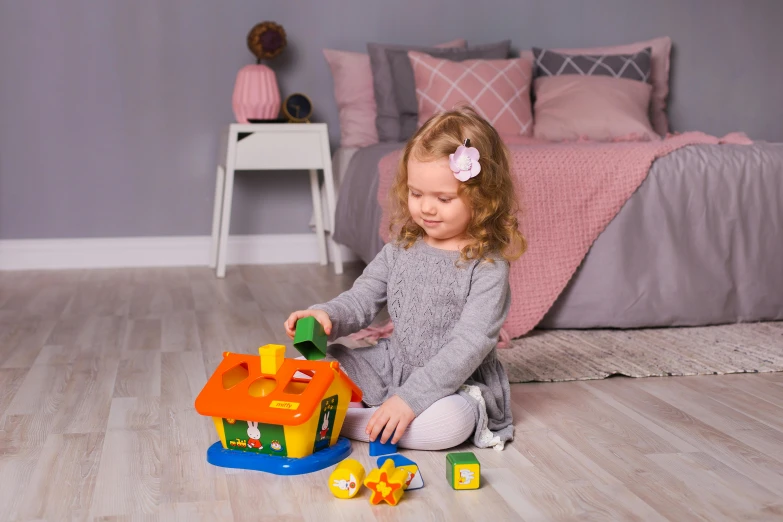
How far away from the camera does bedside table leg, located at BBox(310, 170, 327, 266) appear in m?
3.44

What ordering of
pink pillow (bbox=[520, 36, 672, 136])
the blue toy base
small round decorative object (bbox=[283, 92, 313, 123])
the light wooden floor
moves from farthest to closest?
pink pillow (bbox=[520, 36, 672, 136])
small round decorative object (bbox=[283, 92, 313, 123])
the blue toy base
the light wooden floor

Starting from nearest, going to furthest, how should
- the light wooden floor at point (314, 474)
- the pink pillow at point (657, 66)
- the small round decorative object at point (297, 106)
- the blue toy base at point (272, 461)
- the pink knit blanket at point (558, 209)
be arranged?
the light wooden floor at point (314, 474) < the blue toy base at point (272, 461) < the pink knit blanket at point (558, 209) < the small round decorative object at point (297, 106) < the pink pillow at point (657, 66)

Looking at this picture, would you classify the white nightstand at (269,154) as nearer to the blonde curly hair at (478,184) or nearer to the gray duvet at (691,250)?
the gray duvet at (691,250)

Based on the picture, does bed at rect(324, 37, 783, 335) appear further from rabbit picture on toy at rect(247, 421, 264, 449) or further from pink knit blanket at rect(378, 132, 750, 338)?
rabbit picture on toy at rect(247, 421, 264, 449)

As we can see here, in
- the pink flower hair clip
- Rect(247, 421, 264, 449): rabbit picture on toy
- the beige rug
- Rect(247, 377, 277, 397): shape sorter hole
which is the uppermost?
the pink flower hair clip

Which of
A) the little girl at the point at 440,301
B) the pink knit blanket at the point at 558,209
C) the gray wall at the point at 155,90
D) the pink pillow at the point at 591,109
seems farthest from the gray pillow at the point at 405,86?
the little girl at the point at 440,301

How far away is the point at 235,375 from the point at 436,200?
42cm

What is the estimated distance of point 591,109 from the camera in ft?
10.5

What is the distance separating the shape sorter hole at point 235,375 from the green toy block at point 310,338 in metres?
0.09

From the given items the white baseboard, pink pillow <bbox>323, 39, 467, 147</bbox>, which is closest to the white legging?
pink pillow <bbox>323, 39, 467, 147</bbox>

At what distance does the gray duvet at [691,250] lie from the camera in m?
2.28

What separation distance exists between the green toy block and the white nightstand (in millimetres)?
1829

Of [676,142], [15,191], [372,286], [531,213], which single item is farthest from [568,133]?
[15,191]

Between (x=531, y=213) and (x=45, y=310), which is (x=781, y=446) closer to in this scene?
(x=531, y=213)
